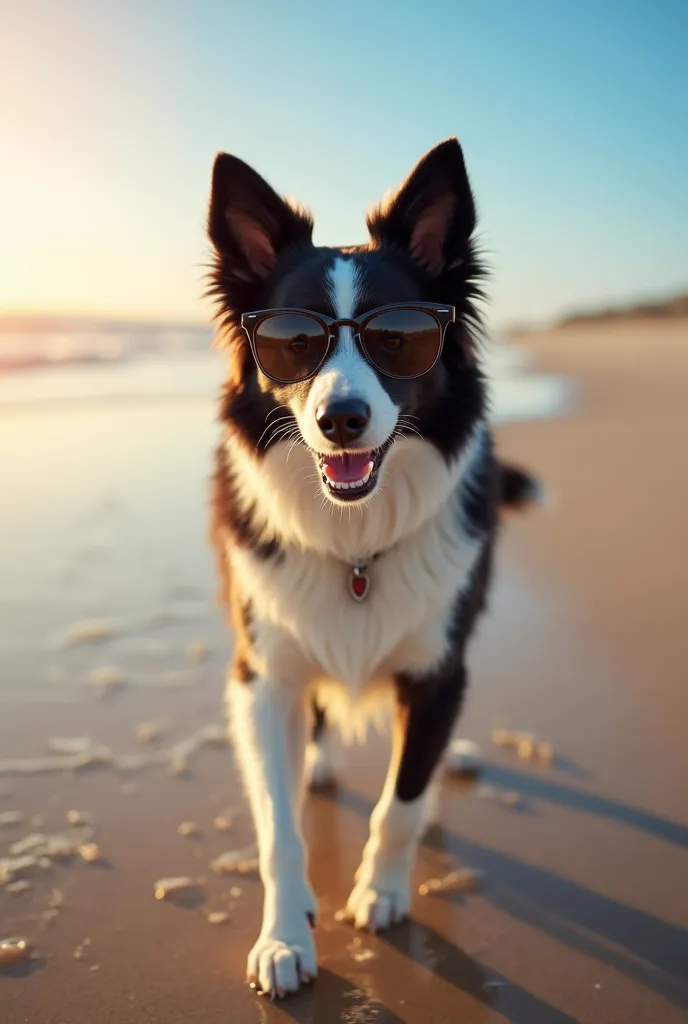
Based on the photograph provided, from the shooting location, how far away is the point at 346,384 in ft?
7.54

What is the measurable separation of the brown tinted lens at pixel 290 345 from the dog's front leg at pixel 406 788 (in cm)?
99

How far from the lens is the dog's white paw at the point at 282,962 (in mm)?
2223

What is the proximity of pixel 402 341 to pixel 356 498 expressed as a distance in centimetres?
47

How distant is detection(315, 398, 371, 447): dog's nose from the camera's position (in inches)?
88.3

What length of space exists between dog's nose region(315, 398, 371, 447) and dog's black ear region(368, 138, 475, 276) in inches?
28.5

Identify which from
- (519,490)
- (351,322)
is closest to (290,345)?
(351,322)

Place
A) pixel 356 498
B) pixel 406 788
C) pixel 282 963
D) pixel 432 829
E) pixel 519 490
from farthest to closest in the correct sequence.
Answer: pixel 519 490 < pixel 432 829 < pixel 406 788 < pixel 356 498 < pixel 282 963

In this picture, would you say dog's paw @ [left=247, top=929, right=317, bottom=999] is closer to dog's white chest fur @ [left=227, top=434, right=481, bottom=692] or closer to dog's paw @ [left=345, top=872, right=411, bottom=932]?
dog's paw @ [left=345, top=872, right=411, bottom=932]

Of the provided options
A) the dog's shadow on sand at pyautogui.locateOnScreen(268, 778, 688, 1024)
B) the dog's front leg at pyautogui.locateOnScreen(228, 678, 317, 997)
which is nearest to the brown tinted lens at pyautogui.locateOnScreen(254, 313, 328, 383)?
the dog's front leg at pyautogui.locateOnScreen(228, 678, 317, 997)

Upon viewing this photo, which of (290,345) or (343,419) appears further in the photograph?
(290,345)

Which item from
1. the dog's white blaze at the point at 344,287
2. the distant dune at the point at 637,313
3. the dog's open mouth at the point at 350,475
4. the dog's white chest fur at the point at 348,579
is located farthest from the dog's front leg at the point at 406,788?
the distant dune at the point at 637,313

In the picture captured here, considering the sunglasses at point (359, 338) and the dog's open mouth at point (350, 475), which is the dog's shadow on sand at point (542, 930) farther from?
the sunglasses at point (359, 338)

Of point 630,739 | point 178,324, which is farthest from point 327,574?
point 178,324

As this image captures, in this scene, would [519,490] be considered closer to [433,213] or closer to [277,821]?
[433,213]
